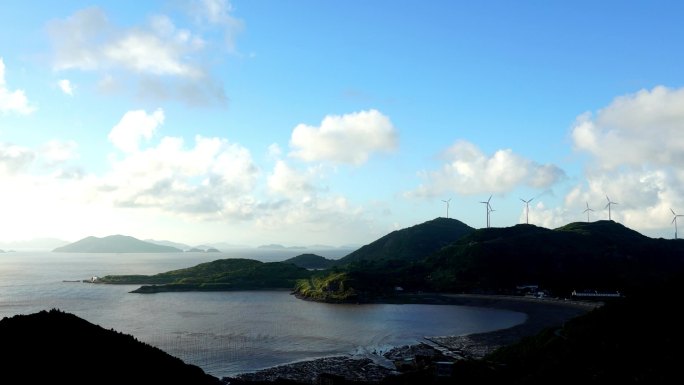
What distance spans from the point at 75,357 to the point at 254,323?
77.2 m

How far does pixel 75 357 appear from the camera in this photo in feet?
146

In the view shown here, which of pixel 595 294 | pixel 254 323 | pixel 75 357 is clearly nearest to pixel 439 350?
pixel 254 323

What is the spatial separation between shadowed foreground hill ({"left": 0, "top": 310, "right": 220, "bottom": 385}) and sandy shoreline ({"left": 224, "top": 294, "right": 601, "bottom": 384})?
55.3 ft

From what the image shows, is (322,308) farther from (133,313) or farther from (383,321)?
(133,313)

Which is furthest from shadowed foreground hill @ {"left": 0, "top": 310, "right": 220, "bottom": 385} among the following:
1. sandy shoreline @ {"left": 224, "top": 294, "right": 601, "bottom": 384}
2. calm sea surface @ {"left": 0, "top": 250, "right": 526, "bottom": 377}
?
calm sea surface @ {"left": 0, "top": 250, "right": 526, "bottom": 377}

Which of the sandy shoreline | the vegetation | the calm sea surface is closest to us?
the sandy shoreline

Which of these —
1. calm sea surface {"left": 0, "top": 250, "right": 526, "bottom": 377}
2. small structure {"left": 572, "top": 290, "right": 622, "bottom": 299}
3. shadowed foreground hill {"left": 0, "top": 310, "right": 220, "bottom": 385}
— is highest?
small structure {"left": 572, "top": 290, "right": 622, "bottom": 299}

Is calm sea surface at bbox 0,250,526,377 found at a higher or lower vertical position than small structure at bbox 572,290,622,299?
lower

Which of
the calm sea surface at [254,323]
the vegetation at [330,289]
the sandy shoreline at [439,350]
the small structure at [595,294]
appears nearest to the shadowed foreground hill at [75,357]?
the sandy shoreline at [439,350]

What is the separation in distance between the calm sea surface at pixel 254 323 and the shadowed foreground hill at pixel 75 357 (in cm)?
2469

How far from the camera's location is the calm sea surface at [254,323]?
291ft

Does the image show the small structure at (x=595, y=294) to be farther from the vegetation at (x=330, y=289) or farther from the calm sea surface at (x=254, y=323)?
the vegetation at (x=330, y=289)

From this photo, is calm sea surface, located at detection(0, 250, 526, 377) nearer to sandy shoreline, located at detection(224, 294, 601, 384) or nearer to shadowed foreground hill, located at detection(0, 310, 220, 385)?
sandy shoreline, located at detection(224, 294, 601, 384)

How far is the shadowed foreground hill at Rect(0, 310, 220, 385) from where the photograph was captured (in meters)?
41.0
